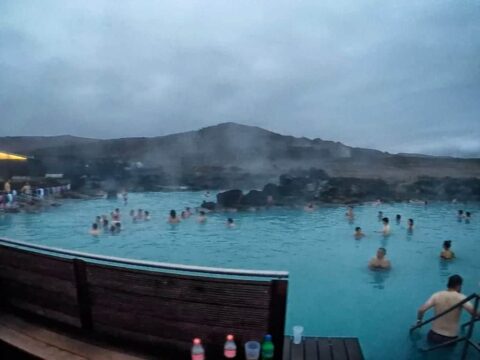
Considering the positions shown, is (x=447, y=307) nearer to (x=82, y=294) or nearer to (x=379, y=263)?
(x=82, y=294)

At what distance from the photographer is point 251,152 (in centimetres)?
4962

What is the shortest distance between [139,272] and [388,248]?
37.0 ft

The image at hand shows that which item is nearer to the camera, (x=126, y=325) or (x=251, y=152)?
(x=126, y=325)

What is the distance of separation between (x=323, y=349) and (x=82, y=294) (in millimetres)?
2259

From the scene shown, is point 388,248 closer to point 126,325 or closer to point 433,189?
point 126,325

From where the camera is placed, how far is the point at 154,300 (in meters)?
2.48

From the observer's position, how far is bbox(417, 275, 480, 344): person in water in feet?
12.7

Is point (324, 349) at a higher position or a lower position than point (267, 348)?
lower

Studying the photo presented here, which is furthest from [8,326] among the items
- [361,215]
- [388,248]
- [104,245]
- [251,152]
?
[251,152]

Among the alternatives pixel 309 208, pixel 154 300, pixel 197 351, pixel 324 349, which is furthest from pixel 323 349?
pixel 309 208

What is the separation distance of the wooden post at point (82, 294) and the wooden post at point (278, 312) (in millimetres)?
1512

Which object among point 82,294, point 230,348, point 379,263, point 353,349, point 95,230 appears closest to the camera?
point 230,348

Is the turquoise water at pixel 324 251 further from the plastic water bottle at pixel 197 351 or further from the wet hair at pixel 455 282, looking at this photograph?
the plastic water bottle at pixel 197 351

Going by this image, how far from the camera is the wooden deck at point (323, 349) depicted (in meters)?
3.05
